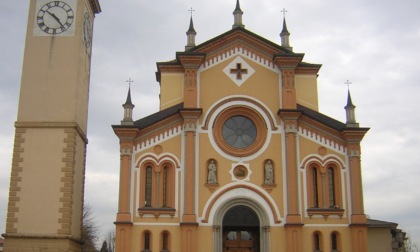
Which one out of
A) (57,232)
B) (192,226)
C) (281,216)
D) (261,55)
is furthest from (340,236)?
(57,232)

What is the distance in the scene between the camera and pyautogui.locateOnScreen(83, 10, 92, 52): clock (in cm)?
3094

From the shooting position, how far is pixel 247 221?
30219 millimetres

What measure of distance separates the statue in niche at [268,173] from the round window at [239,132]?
152cm

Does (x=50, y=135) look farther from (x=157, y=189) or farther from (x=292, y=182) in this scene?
(x=292, y=182)

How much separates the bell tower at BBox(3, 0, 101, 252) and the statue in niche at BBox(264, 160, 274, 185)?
9475mm

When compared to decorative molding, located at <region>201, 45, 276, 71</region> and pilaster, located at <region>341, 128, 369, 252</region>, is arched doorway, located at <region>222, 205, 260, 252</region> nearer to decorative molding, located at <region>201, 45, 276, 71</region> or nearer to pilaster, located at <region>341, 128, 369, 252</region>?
pilaster, located at <region>341, 128, 369, 252</region>

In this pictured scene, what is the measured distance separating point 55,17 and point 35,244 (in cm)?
1130

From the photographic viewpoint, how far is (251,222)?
99.1 feet

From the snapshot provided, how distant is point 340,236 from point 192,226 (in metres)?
7.44

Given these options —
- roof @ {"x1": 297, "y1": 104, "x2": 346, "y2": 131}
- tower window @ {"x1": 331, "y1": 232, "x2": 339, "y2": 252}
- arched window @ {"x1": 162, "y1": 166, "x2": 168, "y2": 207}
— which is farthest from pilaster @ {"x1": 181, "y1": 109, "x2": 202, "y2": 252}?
tower window @ {"x1": 331, "y1": 232, "x2": 339, "y2": 252}

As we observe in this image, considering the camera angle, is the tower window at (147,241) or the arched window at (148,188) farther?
the arched window at (148,188)

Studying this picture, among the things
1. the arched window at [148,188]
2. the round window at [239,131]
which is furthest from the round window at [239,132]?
the arched window at [148,188]

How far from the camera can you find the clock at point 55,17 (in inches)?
1168

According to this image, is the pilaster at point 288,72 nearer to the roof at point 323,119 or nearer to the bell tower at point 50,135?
the roof at point 323,119
